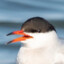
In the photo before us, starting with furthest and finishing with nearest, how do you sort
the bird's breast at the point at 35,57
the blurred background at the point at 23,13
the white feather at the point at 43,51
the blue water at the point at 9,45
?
the blurred background at the point at 23,13 → the blue water at the point at 9,45 → the bird's breast at the point at 35,57 → the white feather at the point at 43,51

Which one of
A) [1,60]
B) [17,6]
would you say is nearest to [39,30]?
[1,60]

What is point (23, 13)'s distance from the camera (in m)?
11.9

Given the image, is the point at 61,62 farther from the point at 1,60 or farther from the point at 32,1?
the point at 32,1

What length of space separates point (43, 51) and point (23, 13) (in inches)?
137

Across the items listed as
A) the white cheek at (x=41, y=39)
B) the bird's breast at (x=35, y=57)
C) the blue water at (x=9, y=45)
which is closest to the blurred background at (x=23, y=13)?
the blue water at (x=9, y=45)

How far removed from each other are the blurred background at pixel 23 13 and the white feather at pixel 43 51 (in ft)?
5.86

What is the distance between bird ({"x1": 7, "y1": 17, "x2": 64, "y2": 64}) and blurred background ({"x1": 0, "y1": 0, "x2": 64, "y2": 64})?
180 cm

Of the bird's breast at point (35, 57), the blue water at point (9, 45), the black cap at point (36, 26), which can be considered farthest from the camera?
the blue water at point (9, 45)

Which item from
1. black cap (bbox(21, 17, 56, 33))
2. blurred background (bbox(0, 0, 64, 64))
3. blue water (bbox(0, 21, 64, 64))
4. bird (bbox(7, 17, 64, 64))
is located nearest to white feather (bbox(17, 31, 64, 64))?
bird (bbox(7, 17, 64, 64))

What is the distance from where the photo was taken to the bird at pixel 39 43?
8203mm

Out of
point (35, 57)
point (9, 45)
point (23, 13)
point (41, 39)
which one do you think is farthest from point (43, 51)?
point (23, 13)

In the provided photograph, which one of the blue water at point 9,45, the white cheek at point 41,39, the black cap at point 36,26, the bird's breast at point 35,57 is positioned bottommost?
Answer: the blue water at point 9,45

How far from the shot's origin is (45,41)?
8336 millimetres

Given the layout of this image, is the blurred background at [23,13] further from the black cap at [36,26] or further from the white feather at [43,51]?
the black cap at [36,26]
